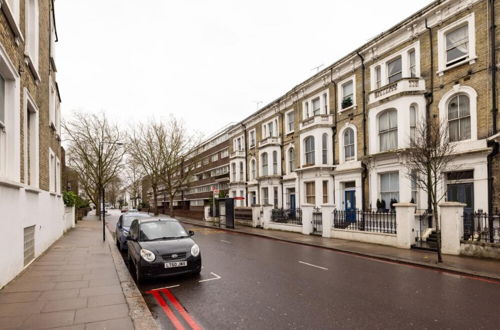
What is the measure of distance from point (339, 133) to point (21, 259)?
18.2 metres

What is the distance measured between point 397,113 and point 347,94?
511cm

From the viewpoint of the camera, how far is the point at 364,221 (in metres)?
15.3

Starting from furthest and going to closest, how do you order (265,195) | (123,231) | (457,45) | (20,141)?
(265,195)
(457,45)
(123,231)
(20,141)

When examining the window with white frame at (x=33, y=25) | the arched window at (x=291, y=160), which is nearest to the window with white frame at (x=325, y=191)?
the arched window at (x=291, y=160)

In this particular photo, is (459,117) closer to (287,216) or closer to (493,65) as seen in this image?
(493,65)

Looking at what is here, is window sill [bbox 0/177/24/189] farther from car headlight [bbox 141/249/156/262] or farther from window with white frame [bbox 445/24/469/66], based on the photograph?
window with white frame [bbox 445/24/469/66]

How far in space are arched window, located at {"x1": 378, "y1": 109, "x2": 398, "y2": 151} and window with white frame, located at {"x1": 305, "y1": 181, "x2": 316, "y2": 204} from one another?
619 centimetres

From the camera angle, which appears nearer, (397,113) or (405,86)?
(405,86)

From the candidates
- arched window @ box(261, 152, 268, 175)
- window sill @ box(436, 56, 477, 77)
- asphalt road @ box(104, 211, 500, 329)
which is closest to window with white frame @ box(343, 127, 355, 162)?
window sill @ box(436, 56, 477, 77)

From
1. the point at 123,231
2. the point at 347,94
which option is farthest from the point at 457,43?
the point at 123,231

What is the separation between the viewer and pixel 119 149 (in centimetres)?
3922

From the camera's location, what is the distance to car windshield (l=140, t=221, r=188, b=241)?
28.1 feet

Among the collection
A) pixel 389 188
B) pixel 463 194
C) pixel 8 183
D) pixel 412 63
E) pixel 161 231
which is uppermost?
pixel 412 63

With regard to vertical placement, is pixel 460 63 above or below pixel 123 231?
above
